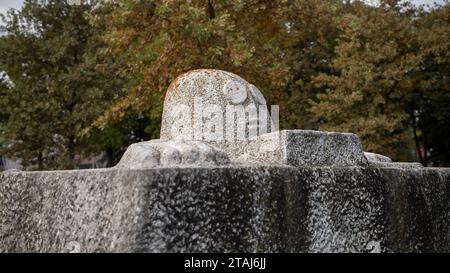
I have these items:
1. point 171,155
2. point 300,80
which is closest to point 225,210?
point 171,155

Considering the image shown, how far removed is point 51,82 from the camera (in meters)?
21.5

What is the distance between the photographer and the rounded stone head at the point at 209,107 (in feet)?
17.7

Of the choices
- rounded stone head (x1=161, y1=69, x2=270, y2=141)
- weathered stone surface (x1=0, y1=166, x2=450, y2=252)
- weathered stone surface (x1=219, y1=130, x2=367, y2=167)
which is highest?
rounded stone head (x1=161, y1=69, x2=270, y2=141)

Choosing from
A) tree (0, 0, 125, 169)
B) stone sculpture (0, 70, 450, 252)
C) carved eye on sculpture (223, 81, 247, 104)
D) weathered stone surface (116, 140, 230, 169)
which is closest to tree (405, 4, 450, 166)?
tree (0, 0, 125, 169)

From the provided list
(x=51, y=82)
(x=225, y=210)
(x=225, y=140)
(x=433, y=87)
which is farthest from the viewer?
(x=433, y=87)

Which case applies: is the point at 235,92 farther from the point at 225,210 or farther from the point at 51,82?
the point at 51,82

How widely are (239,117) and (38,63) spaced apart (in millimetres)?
18294

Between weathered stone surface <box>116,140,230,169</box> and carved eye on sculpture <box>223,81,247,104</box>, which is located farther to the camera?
carved eye on sculpture <box>223,81,247,104</box>

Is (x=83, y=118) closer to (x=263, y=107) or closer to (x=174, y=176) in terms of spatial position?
(x=263, y=107)

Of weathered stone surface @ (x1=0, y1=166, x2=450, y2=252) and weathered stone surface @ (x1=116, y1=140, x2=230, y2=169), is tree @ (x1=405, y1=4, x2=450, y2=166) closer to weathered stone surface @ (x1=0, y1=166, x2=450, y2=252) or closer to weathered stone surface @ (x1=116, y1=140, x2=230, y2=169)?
weathered stone surface @ (x1=0, y1=166, x2=450, y2=252)

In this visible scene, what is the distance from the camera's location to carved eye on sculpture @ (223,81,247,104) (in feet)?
18.4

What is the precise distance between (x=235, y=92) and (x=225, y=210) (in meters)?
2.30

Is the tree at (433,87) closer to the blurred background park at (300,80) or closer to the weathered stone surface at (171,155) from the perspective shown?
the blurred background park at (300,80)

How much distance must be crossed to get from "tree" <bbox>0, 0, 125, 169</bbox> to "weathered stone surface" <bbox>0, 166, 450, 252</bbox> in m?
17.4
